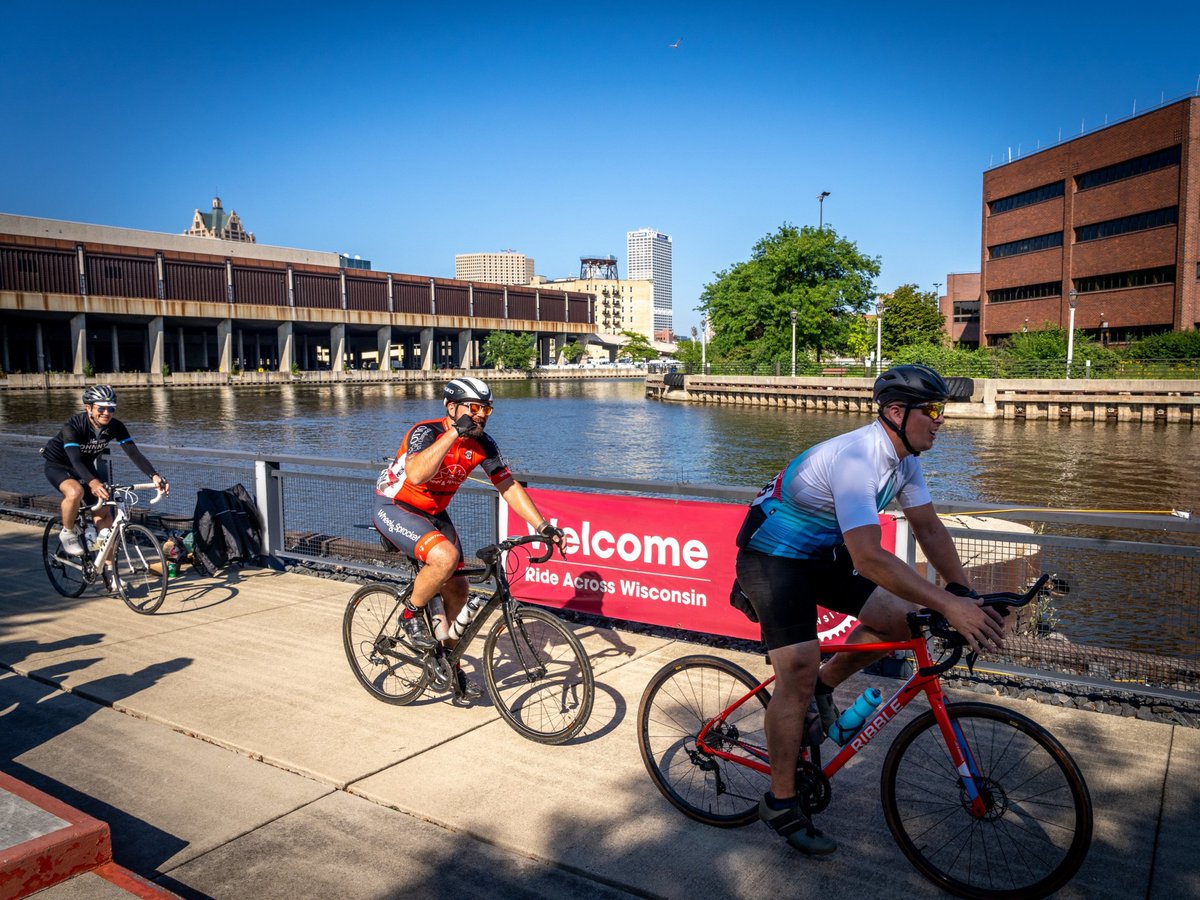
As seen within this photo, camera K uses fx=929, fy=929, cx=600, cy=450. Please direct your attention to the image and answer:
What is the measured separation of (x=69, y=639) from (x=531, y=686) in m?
4.13

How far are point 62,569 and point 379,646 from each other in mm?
4619

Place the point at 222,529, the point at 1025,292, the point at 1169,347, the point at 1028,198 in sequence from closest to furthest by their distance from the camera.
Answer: the point at 222,529, the point at 1169,347, the point at 1028,198, the point at 1025,292

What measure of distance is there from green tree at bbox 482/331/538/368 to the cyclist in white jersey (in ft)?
399

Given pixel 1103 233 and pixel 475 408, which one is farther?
pixel 1103 233

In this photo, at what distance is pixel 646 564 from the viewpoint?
279 inches

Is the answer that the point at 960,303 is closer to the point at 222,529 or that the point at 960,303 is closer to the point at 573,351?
the point at 573,351

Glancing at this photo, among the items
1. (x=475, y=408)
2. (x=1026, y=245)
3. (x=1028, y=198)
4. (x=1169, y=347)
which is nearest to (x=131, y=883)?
(x=475, y=408)

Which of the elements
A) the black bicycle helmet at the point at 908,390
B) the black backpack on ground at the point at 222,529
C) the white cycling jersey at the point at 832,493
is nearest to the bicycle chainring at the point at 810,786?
the white cycling jersey at the point at 832,493

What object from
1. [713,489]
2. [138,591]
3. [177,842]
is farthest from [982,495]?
[177,842]

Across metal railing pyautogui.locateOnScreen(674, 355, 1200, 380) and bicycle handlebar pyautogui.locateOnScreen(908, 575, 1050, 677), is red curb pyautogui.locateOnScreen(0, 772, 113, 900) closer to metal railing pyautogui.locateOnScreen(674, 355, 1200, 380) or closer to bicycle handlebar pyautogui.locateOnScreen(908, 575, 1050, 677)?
bicycle handlebar pyautogui.locateOnScreen(908, 575, 1050, 677)

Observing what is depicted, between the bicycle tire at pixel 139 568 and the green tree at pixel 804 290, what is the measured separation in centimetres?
6558

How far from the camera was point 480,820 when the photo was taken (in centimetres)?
425

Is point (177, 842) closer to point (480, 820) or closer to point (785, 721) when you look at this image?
point (480, 820)

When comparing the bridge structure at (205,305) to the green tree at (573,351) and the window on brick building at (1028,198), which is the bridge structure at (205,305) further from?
the window on brick building at (1028,198)
